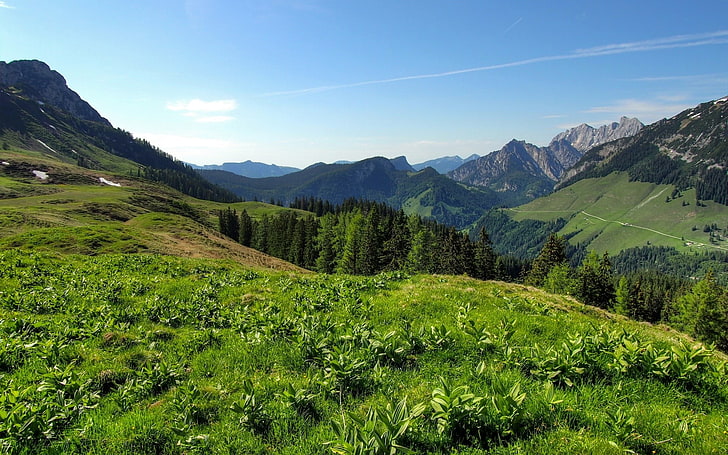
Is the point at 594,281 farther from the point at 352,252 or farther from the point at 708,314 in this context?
the point at 352,252

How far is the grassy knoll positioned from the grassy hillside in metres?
37.5

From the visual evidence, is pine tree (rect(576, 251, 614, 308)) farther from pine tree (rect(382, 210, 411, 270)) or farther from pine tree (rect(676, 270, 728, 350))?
pine tree (rect(382, 210, 411, 270))

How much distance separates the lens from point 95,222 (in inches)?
2921

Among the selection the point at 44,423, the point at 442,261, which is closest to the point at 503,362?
the point at 44,423

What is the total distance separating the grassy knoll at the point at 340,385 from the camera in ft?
15.1

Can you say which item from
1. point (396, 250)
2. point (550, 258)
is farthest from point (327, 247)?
point (550, 258)

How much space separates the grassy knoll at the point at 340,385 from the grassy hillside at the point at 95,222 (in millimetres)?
37520

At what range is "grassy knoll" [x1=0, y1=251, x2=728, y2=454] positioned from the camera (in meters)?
4.61

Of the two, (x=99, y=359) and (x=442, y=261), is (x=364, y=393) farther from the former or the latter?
(x=442, y=261)

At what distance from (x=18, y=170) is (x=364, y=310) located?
213534mm

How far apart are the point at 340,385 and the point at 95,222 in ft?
298

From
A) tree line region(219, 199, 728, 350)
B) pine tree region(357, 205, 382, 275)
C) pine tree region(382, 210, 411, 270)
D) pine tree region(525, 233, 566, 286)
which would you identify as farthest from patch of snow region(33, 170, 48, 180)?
pine tree region(525, 233, 566, 286)

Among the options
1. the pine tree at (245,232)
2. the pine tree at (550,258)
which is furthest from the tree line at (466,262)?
the pine tree at (245,232)

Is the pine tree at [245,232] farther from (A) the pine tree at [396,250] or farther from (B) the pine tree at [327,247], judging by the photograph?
(A) the pine tree at [396,250]
